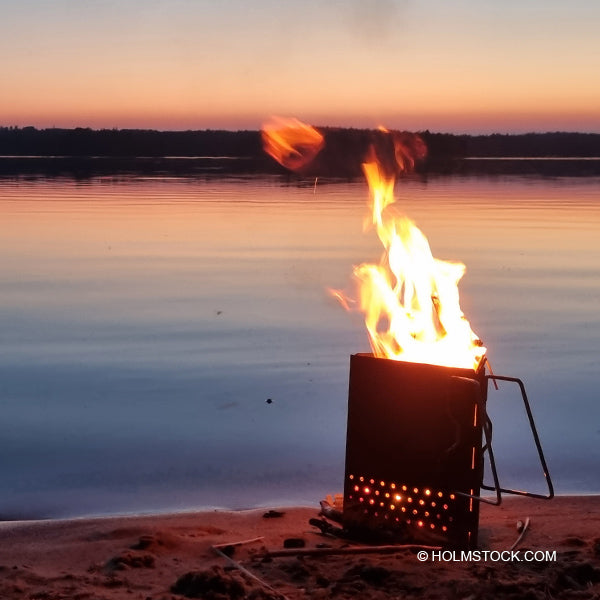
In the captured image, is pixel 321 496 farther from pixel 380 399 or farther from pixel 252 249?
pixel 252 249

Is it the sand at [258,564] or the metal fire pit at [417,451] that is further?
the metal fire pit at [417,451]

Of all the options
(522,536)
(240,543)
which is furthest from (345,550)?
(522,536)

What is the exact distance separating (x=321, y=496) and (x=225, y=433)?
1.51 m

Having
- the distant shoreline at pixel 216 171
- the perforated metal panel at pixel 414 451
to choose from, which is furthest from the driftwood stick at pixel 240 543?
the distant shoreline at pixel 216 171

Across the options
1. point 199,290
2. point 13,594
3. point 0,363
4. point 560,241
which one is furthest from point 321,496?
point 560,241

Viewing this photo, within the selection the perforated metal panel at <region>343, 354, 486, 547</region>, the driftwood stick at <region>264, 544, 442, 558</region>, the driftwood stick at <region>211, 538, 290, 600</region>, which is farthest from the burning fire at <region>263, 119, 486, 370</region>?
the driftwood stick at <region>211, 538, 290, 600</region>

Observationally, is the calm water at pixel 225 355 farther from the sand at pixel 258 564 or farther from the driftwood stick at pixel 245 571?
the driftwood stick at pixel 245 571

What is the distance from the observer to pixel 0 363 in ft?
32.8

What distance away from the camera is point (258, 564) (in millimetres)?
4750

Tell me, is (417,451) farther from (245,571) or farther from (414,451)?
(245,571)

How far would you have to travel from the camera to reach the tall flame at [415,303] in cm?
525

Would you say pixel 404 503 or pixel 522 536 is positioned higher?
pixel 404 503

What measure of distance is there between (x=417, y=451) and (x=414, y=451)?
15 millimetres

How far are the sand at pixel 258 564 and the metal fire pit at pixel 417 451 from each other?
0.17m
